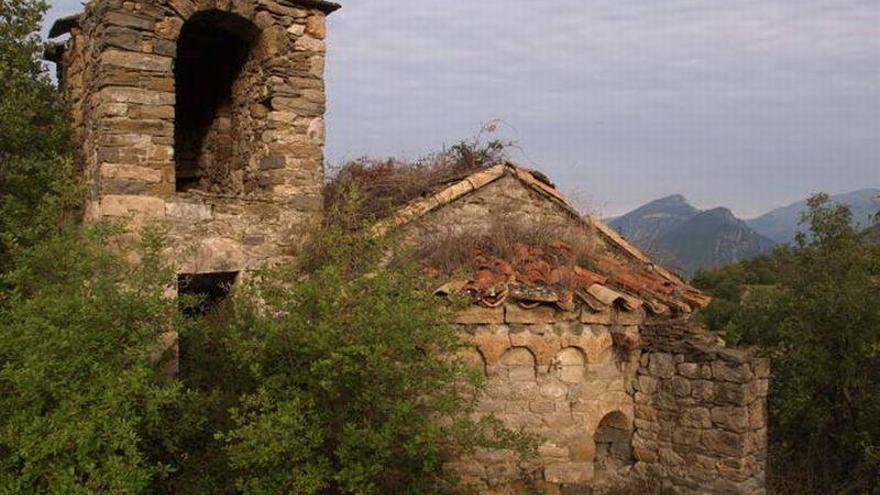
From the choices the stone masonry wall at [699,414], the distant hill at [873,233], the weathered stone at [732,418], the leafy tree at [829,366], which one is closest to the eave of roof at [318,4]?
the stone masonry wall at [699,414]

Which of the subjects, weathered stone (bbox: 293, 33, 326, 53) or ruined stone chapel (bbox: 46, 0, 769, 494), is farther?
weathered stone (bbox: 293, 33, 326, 53)

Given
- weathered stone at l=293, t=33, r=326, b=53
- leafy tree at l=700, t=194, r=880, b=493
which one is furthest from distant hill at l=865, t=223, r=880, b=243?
weathered stone at l=293, t=33, r=326, b=53

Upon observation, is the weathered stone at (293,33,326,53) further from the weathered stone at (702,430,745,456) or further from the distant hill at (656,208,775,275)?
the weathered stone at (702,430,745,456)

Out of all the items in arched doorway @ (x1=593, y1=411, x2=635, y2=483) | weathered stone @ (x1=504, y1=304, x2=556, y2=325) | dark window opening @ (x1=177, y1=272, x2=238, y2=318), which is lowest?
arched doorway @ (x1=593, y1=411, x2=635, y2=483)

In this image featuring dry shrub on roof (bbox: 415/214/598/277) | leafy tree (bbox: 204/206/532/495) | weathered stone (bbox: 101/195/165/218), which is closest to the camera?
leafy tree (bbox: 204/206/532/495)

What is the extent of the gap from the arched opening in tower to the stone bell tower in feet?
0.10

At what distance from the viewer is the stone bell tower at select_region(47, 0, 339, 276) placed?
6.64 metres

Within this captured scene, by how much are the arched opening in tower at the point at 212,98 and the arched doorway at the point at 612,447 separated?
518 cm

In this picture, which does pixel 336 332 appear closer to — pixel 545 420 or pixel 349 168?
pixel 545 420

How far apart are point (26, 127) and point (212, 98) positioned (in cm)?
263

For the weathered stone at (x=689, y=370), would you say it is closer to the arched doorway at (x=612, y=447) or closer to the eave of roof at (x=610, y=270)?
the eave of roof at (x=610, y=270)

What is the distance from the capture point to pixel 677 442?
7488 mm

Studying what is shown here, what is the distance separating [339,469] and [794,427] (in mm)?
9303

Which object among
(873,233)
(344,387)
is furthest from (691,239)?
(344,387)
